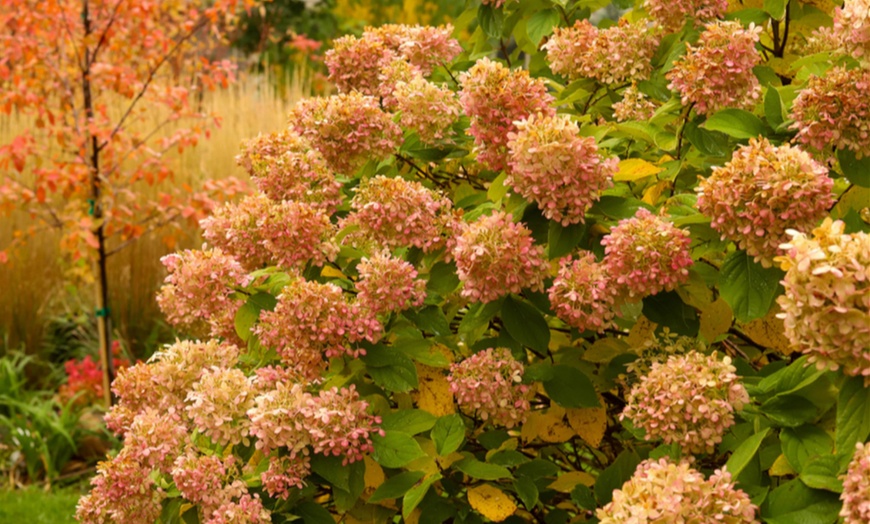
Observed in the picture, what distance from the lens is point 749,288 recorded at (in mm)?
1501

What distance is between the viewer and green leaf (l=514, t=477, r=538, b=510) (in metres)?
1.72

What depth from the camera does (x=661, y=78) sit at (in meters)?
2.04

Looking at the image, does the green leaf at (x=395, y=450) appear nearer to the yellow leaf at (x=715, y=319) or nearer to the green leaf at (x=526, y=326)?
the green leaf at (x=526, y=326)

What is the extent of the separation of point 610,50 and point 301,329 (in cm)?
83

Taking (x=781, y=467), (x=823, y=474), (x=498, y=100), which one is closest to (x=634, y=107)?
(x=498, y=100)

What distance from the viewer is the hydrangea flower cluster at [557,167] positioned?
1546mm

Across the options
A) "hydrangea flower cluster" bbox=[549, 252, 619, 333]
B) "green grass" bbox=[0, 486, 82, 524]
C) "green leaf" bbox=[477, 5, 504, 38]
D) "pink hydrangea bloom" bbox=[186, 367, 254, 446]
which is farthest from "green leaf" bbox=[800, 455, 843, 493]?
"green grass" bbox=[0, 486, 82, 524]

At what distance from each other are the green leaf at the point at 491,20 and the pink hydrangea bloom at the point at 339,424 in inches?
42.3

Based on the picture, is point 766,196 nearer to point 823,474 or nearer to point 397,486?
point 823,474

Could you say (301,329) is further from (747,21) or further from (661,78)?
(747,21)

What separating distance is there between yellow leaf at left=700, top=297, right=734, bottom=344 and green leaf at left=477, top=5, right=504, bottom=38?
0.97 m

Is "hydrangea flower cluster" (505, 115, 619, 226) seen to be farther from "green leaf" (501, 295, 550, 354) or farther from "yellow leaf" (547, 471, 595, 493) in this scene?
"yellow leaf" (547, 471, 595, 493)

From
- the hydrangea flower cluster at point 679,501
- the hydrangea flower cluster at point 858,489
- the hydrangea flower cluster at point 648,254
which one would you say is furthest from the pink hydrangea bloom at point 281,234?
the hydrangea flower cluster at point 858,489

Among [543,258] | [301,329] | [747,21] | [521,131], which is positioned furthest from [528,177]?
[747,21]
